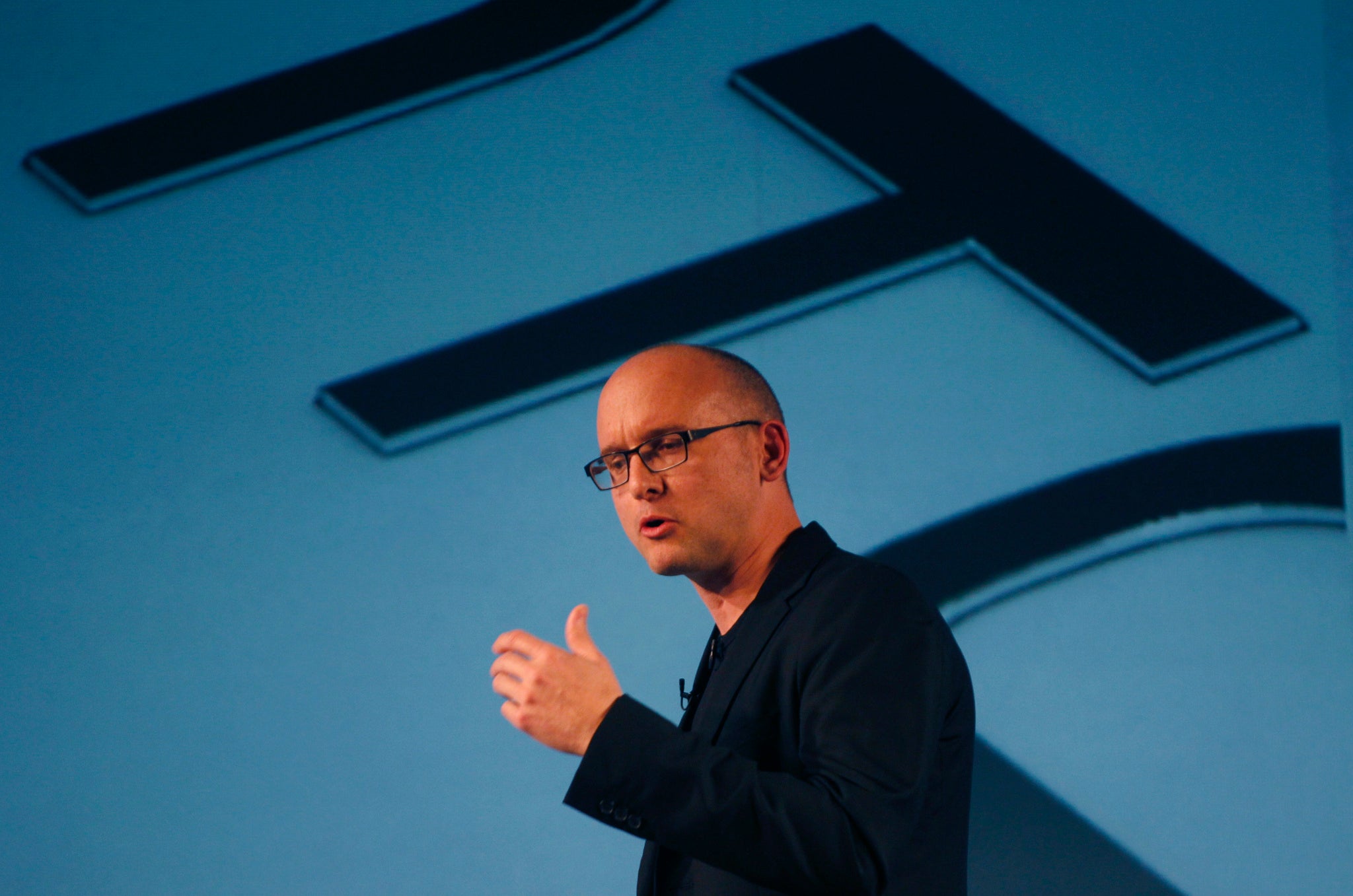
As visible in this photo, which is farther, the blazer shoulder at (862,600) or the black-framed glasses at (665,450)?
the black-framed glasses at (665,450)

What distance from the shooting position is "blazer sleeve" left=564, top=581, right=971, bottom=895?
2.80 feet

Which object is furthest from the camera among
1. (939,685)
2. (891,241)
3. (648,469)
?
(891,241)

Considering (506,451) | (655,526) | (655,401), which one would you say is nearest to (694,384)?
(655,401)

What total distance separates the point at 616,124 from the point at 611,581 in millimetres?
1136

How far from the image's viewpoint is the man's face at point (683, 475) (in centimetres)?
117

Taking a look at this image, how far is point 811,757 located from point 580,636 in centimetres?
24

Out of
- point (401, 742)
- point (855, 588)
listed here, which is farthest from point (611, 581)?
point (855, 588)

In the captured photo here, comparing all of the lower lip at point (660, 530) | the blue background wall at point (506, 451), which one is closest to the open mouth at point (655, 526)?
the lower lip at point (660, 530)

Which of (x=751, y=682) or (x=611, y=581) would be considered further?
(x=611, y=581)

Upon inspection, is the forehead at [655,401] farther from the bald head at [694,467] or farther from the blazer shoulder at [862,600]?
the blazer shoulder at [862,600]

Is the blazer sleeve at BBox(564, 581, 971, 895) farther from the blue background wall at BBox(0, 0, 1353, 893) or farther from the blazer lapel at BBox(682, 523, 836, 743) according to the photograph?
the blue background wall at BBox(0, 0, 1353, 893)

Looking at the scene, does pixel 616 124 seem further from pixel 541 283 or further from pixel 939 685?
pixel 939 685

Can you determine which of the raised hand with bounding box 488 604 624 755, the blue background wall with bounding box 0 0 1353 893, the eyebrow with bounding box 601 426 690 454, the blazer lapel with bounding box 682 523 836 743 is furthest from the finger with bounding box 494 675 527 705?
the blue background wall with bounding box 0 0 1353 893

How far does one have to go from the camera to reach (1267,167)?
2627 mm
